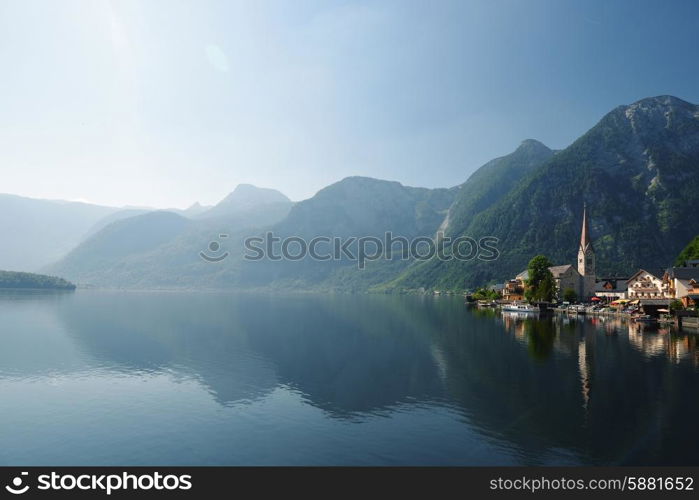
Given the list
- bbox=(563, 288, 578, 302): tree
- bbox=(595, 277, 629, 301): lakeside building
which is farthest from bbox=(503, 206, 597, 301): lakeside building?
bbox=(563, 288, 578, 302): tree

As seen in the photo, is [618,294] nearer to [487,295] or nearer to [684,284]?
[684,284]

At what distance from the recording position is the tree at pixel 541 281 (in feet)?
447

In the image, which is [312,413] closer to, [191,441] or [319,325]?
[191,441]

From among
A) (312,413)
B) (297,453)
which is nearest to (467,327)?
(312,413)

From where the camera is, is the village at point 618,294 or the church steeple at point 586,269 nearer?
the village at point 618,294

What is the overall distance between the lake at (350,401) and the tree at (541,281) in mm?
66513

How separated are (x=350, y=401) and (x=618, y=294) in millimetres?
153852

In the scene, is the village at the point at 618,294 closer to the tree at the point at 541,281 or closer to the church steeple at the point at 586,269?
the church steeple at the point at 586,269

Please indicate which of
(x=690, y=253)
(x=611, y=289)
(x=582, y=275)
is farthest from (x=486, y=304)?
(x=690, y=253)

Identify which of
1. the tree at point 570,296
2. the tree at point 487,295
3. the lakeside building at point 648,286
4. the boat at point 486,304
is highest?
the lakeside building at point 648,286

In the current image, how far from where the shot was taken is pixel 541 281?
452 ft

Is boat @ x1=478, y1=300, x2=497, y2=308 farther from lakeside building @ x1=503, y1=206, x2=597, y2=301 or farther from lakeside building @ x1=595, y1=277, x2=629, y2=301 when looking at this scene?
lakeside building @ x1=595, y1=277, x2=629, y2=301

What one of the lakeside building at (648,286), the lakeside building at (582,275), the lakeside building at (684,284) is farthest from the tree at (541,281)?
the lakeside building at (684,284)

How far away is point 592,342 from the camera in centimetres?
6612
